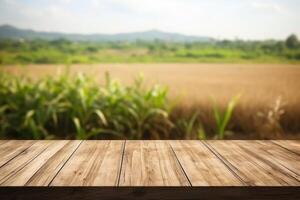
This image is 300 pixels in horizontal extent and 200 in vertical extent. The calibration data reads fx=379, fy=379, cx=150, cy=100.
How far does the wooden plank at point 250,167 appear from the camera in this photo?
0.84m

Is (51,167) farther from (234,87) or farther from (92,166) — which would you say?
(234,87)

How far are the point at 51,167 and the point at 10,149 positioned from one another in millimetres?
310

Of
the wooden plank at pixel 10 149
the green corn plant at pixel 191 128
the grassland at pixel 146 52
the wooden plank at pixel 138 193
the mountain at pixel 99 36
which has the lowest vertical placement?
the green corn plant at pixel 191 128

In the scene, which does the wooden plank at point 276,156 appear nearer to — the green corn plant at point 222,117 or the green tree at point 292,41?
the green corn plant at point 222,117

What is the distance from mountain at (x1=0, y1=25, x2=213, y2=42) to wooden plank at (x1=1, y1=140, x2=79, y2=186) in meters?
2.19

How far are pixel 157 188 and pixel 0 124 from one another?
2.01 m

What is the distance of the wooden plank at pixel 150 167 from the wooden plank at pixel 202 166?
0.07 ft

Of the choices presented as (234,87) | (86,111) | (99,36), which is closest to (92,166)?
(86,111)

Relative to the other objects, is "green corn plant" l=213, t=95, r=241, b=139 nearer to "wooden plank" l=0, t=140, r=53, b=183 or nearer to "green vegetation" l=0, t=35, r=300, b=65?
"green vegetation" l=0, t=35, r=300, b=65

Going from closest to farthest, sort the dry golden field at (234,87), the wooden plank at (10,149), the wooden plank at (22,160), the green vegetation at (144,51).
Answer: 1. the wooden plank at (22,160)
2. the wooden plank at (10,149)
3. the dry golden field at (234,87)
4. the green vegetation at (144,51)

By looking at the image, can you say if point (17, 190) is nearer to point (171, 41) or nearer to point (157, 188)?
point (157, 188)

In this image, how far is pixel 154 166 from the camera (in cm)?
97

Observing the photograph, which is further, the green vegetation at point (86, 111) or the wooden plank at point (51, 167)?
the green vegetation at point (86, 111)

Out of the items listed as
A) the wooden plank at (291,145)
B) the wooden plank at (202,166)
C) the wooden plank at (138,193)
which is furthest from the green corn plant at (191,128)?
the wooden plank at (138,193)
